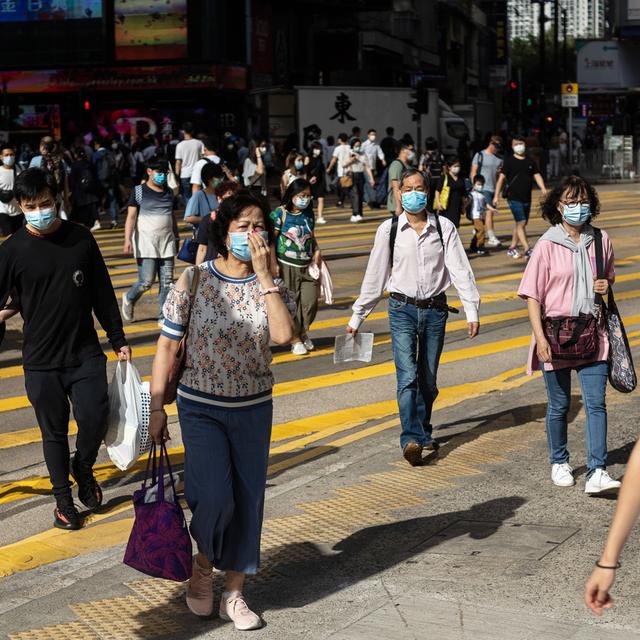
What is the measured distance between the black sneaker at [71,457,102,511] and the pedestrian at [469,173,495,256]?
43.7 feet

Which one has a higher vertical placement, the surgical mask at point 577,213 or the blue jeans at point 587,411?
the surgical mask at point 577,213

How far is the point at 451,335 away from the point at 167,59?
118 feet

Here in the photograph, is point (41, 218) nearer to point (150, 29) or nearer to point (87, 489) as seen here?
point (87, 489)

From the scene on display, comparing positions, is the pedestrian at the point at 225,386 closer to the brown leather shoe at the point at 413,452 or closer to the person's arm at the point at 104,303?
the person's arm at the point at 104,303

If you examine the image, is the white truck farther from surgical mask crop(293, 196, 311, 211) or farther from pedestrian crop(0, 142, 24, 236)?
surgical mask crop(293, 196, 311, 211)

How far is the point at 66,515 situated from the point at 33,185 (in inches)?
68.0

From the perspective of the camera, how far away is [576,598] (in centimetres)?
552

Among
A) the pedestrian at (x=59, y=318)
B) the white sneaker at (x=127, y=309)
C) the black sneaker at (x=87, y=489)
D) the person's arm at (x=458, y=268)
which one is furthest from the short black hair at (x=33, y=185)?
the white sneaker at (x=127, y=309)

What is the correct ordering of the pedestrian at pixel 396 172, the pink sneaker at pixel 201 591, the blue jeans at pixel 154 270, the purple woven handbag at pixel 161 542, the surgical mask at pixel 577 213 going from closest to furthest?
the purple woven handbag at pixel 161 542 → the pink sneaker at pixel 201 591 → the surgical mask at pixel 577 213 → the blue jeans at pixel 154 270 → the pedestrian at pixel 396 172

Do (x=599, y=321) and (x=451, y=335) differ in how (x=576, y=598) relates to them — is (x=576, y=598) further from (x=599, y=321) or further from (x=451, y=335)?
(x=451, y=335)

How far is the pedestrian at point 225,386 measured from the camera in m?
5.27

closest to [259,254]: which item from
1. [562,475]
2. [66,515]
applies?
[66,515]

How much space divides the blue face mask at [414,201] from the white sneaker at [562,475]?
1.69 meters

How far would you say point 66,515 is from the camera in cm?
707
